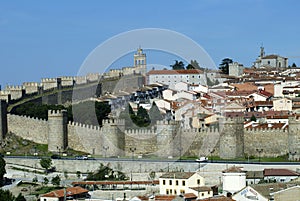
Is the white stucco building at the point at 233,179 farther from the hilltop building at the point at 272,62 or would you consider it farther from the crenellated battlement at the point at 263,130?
the hilltop building at the point at 272,62

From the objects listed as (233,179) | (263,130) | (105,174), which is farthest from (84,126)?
(233,179)

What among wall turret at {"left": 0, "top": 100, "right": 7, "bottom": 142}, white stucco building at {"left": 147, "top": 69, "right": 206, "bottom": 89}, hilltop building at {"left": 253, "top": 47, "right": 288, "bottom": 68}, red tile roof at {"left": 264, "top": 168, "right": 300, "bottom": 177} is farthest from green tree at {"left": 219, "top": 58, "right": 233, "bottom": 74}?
red tile roof at {"left": 264, "top": 168, "right": 300, "bottom": 177}

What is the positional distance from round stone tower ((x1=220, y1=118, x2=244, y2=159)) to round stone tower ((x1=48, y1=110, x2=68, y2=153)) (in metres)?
6.67

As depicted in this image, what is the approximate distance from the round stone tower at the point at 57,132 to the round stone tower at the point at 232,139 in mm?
6669

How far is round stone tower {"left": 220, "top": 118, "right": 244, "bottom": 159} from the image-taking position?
101ft

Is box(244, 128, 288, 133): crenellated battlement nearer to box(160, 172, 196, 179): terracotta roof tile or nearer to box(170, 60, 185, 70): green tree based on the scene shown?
box(160, 172, 196, 179): terracotta roof tile

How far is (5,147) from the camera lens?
3566 cm

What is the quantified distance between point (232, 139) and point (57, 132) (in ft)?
24.2

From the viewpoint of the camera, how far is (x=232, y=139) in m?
31.0

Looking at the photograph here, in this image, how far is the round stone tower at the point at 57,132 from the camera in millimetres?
33938

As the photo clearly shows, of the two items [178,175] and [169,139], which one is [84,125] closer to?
[169,139]

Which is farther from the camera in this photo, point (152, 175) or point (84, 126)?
point (84, 126)

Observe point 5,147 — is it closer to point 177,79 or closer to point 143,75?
point 143,75

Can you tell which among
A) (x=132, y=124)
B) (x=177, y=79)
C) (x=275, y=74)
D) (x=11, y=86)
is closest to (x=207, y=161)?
(x=132, y=124)
